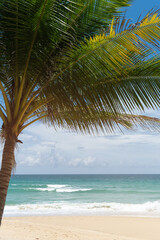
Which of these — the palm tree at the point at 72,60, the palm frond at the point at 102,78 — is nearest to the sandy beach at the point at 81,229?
the palm tree at the point at 72,60

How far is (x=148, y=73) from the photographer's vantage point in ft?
11.3

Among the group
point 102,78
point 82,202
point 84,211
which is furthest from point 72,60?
point 82,202

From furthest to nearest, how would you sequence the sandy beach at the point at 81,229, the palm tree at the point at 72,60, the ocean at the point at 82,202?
the ocean at the point at 82,202 < the sandy beach at the point at 81,229 < the palm tree at the point at 72,60

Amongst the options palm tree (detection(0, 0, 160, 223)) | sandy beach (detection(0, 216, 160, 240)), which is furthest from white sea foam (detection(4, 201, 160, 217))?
palm tree (detection(0, 0, 160, 223))

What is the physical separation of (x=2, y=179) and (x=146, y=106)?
85.3 inches

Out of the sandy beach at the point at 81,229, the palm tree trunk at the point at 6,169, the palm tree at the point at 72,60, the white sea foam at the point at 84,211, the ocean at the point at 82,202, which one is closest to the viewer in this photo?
the palm tree at the point at 72,60

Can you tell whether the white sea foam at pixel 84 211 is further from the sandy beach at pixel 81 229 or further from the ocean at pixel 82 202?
the sandy beach at pixel 81 229

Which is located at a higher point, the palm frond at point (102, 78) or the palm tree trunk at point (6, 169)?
the palm frond at point (102, 78)

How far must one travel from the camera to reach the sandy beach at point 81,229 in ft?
23.7

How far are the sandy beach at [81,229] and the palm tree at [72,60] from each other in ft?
14.1

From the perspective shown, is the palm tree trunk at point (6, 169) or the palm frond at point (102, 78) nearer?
the palm frond at point (102, 78)

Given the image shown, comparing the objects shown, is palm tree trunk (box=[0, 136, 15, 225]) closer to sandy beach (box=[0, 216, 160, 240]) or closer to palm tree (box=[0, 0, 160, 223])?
palm tree (box=[0, 0, 160, 223])

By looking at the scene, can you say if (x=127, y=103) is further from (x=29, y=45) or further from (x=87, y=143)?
(x=87, y=143)

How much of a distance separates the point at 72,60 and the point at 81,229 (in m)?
7.45
